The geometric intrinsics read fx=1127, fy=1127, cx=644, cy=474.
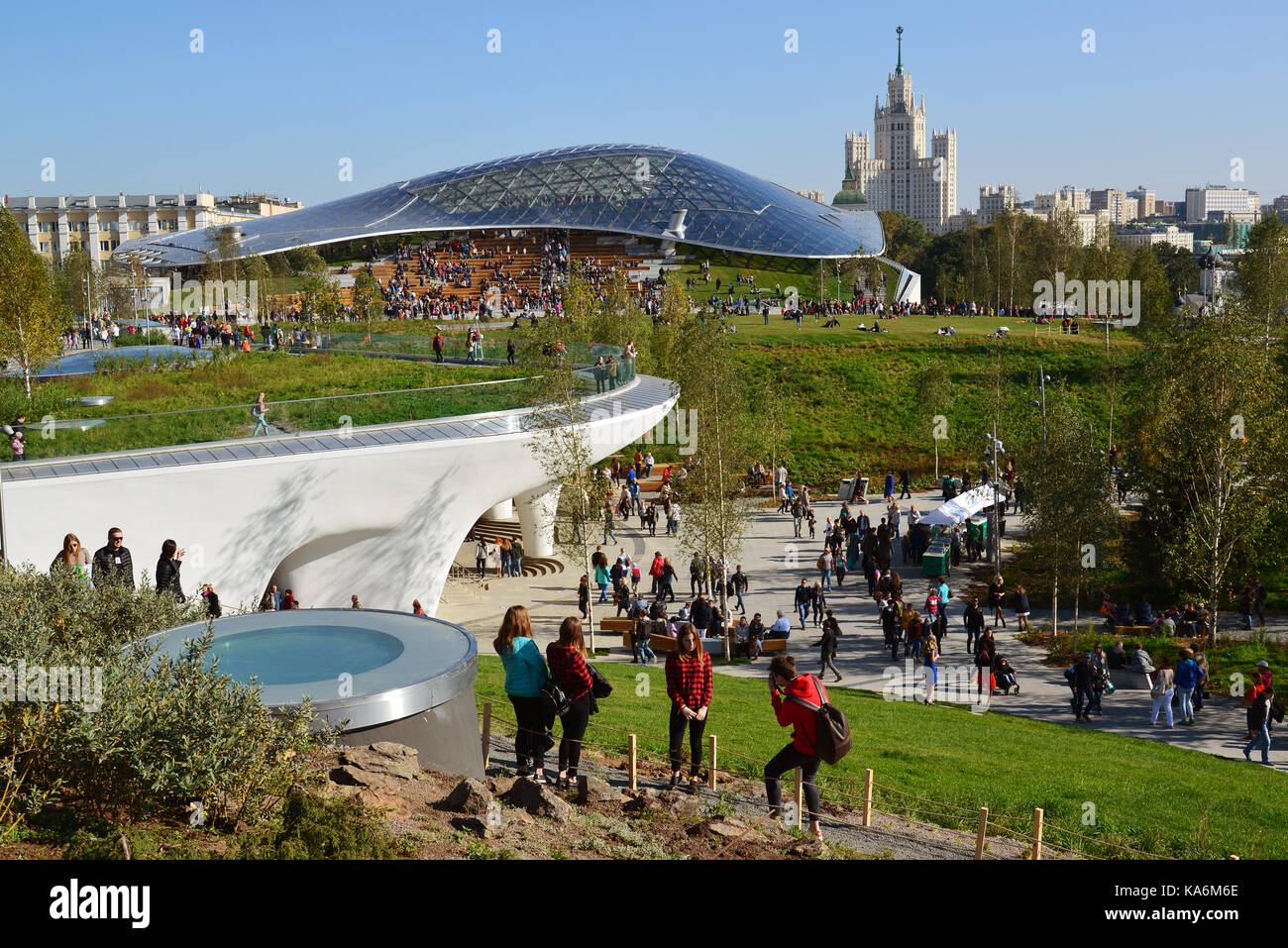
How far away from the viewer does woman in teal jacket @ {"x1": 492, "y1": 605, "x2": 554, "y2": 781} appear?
7.04 meters

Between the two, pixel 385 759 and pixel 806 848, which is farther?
pixel 385 759

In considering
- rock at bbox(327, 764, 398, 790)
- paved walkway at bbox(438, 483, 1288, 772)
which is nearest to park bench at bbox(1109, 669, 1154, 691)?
paved walkway at bbox(438, 483, 1288, 772)

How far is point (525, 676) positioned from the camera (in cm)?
714

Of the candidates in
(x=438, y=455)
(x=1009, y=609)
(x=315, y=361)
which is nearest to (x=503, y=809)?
(x=438, y=455)

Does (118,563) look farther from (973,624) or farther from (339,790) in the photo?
(973,624)

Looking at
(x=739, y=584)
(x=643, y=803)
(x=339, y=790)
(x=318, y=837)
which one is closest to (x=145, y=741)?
(x=318, y=837)

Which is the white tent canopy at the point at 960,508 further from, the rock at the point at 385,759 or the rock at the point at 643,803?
the rock at the point at 385,759

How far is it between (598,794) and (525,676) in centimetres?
88

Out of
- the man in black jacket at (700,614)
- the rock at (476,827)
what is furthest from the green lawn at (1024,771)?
the man in black jacket at (700,614)

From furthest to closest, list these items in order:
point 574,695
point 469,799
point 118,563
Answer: point 118,563 → point 574,695 → point 469,799

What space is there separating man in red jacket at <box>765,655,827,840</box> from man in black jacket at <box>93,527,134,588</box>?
5.42 m

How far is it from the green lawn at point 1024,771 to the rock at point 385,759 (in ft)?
8.09

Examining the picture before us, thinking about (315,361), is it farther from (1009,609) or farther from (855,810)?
(855,810)
